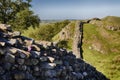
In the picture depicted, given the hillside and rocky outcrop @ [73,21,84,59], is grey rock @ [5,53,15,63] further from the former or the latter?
rocky outcrop @ [73,21,84,59]

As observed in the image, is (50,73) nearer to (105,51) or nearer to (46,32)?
(105,51)

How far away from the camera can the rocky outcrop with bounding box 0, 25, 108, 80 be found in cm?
1264

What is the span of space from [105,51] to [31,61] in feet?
103

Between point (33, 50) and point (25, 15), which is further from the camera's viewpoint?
point (25, 15)

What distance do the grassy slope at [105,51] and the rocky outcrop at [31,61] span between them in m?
15.4

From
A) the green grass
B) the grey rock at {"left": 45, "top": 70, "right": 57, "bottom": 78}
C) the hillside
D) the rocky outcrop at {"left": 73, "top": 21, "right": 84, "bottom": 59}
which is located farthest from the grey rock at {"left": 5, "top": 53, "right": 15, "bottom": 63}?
the green grass

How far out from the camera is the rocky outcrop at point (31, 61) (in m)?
12.6

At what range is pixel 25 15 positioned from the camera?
57219 millimetres

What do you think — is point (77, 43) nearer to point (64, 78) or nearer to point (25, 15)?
point (25, 15)

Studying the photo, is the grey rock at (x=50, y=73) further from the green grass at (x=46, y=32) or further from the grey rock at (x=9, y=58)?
the green grass at (x=46, y=32)

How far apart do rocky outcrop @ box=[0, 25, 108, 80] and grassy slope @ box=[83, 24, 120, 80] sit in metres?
15.4

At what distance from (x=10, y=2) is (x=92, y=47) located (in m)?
21.6

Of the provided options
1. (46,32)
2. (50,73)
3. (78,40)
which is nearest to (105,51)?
(78,40)

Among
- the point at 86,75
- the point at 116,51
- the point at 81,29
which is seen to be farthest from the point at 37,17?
the point at 86,75
